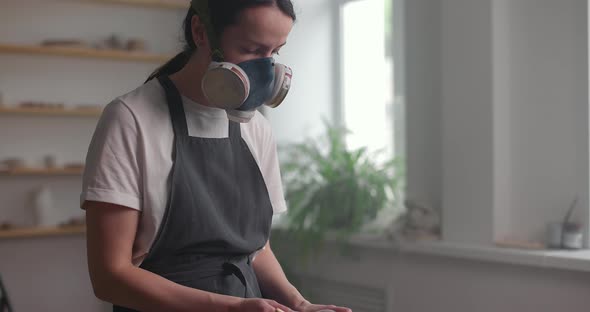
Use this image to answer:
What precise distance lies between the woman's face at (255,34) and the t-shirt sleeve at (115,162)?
0.23 metres

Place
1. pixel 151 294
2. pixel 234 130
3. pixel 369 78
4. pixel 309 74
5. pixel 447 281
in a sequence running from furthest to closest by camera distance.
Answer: pixel 309 74
pixel 369 78
pixel 447 281
pixel 234 130
pixel 151 294

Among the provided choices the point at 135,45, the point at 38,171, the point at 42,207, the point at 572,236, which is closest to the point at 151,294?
the point at 572,236

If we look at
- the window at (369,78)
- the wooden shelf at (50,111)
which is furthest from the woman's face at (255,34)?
the wooden shelf at (50,111)

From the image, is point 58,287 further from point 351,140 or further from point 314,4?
point 314,4

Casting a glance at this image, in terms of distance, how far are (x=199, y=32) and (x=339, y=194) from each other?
7.75ft

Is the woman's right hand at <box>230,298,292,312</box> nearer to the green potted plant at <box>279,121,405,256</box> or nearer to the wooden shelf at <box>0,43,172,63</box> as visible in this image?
the green potted plant at <box>279,121,405,256</box>

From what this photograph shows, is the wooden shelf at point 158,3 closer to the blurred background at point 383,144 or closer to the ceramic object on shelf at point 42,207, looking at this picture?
the blurred background at point 383,144

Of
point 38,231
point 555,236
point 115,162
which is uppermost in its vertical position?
point 115,162

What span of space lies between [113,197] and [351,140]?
314cm

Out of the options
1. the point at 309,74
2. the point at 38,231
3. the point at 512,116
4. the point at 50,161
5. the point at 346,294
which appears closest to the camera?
the point at 512,116

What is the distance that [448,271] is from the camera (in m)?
3.28

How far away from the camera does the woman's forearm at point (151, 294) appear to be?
125 cm

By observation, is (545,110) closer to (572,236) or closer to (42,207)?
(572,236)

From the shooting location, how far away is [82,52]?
388cm
